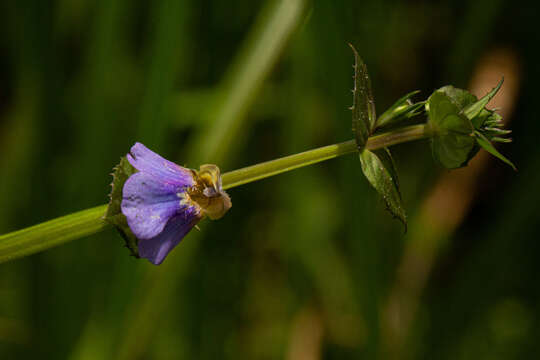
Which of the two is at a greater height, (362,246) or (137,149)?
(137,149)

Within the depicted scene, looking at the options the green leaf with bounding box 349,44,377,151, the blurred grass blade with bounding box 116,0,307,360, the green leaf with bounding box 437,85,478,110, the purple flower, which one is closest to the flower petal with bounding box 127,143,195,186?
the purple flower

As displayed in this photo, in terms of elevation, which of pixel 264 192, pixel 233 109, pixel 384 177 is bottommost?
pixel 264 192

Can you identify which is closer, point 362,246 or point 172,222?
point 172,222

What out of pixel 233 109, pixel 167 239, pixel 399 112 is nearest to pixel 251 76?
pixel 233 109

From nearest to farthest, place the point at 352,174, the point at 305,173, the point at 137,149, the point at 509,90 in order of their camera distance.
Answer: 1. the point at 137,149
2. the point at 352,174
3. the point at 509,90
4. the point at 305,173

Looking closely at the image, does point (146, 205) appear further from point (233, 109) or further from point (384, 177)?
point (233, 109)

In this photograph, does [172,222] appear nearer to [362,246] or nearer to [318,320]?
[362,246]

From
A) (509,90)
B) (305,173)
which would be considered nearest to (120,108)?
(305,173)

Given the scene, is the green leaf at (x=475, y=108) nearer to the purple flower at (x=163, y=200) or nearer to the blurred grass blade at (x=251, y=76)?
the purple flower at (x=163, y=200)
